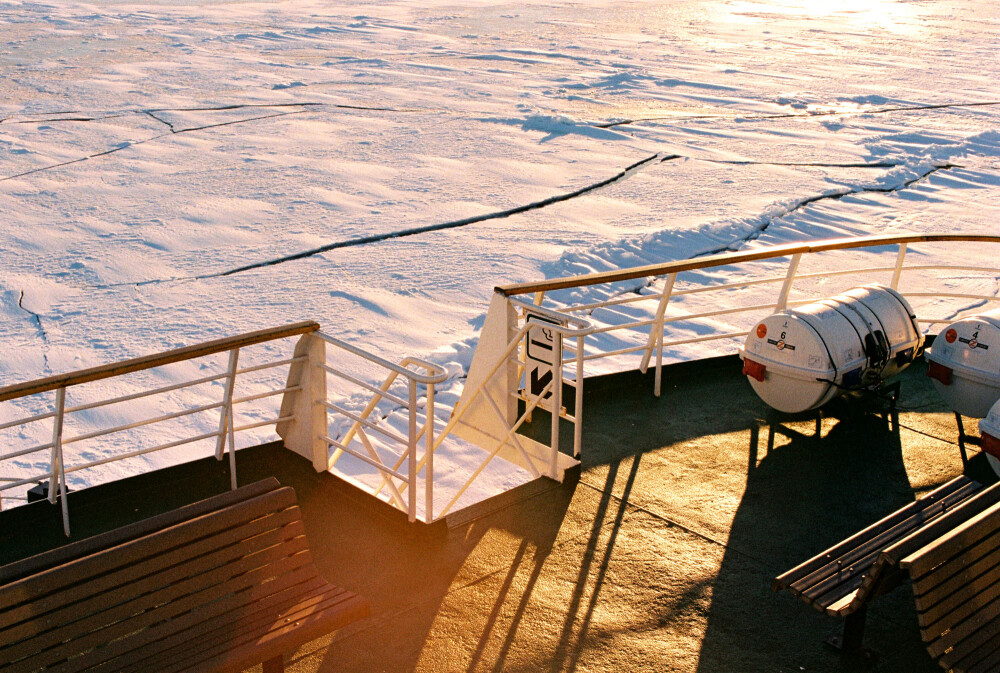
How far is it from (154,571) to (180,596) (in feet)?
0.44

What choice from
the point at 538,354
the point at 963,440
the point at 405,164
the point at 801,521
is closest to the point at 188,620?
the point at 538,354

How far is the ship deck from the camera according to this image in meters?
3.84

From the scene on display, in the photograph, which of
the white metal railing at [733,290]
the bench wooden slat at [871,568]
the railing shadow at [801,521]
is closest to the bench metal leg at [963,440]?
the railing shadow at [801,521]

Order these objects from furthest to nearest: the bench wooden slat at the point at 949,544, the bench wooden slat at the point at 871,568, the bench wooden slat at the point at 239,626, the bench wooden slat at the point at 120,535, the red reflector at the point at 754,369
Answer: the red reflector at the point at 754,369 → the bench wooden slat at the point at 871,568 → the bench wooden slat at the point at 949,544 → the bench wooden slat at the point at 239,626 → the bench wooden slat at the point at 120,535

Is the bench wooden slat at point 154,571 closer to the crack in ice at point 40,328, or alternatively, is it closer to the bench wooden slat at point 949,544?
the bench wooden slat at point 949,544

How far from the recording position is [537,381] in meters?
5.34

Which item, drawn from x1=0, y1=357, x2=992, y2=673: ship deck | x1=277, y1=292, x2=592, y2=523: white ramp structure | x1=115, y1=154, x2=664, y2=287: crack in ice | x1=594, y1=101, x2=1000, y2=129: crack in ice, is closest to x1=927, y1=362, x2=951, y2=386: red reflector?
x1=0, y1=357, x2=992, y2=673: ship deck

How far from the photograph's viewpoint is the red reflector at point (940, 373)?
5922mm

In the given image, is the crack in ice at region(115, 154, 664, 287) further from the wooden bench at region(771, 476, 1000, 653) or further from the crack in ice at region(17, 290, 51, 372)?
the wooden bench at region(771, 476, 1000, 653)

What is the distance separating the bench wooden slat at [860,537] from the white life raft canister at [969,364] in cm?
112

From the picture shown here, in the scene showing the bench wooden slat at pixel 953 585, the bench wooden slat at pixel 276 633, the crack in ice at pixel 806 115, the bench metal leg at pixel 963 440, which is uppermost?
the bench wooden slat at pixel 953 585

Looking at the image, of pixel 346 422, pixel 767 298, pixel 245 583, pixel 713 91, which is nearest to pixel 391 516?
pixel 245 583

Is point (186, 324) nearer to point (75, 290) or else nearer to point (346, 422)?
point (75, 290)

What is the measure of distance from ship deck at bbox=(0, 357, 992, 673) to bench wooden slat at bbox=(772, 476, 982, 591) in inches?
9.6
